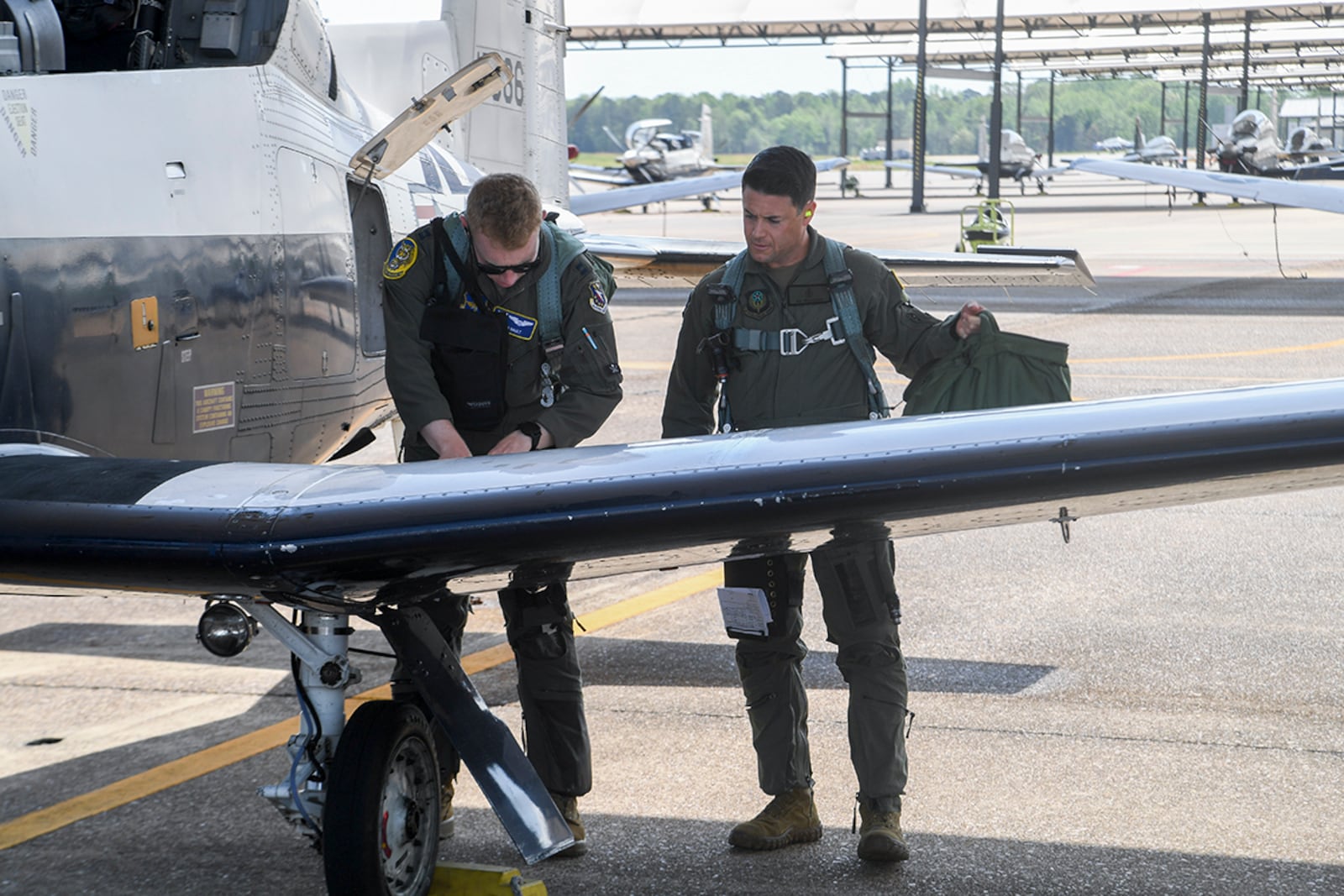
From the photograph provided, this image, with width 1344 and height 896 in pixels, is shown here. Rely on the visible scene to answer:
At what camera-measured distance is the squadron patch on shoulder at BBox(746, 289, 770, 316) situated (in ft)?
14.0

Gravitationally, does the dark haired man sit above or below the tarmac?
above

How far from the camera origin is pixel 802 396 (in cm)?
425

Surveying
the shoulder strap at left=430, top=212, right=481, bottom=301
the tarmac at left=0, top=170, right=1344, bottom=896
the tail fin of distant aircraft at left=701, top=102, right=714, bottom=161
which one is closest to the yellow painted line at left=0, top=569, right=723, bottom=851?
the tarmac at left=0, top=170, right=1344, bottom=896

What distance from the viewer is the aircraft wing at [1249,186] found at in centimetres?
1922

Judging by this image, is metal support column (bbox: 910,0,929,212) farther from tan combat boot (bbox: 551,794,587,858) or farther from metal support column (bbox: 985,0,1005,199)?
tan combat boot (bbox: 551,794,587,858)

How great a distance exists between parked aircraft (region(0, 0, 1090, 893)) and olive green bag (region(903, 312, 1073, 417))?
5.04 ft

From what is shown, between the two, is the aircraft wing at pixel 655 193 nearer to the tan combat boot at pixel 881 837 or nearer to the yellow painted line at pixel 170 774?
the yellow painted line at pixel 170 774

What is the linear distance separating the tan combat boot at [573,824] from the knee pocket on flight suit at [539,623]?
16.9 inches

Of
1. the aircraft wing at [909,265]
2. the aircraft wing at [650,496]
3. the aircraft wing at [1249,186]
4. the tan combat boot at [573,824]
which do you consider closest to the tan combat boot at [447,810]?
the tan combat boot at [573,824]

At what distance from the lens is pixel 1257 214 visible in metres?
43.5

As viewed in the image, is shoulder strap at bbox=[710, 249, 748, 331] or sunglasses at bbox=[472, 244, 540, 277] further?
shoulder strap at bbox=[710, 249, 748, 331]

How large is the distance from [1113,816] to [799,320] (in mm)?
1796

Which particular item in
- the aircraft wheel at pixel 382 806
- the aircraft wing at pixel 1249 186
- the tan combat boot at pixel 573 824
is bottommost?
the tan combat boot at pixel 573 824

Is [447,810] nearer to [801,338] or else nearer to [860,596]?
[860,596]
